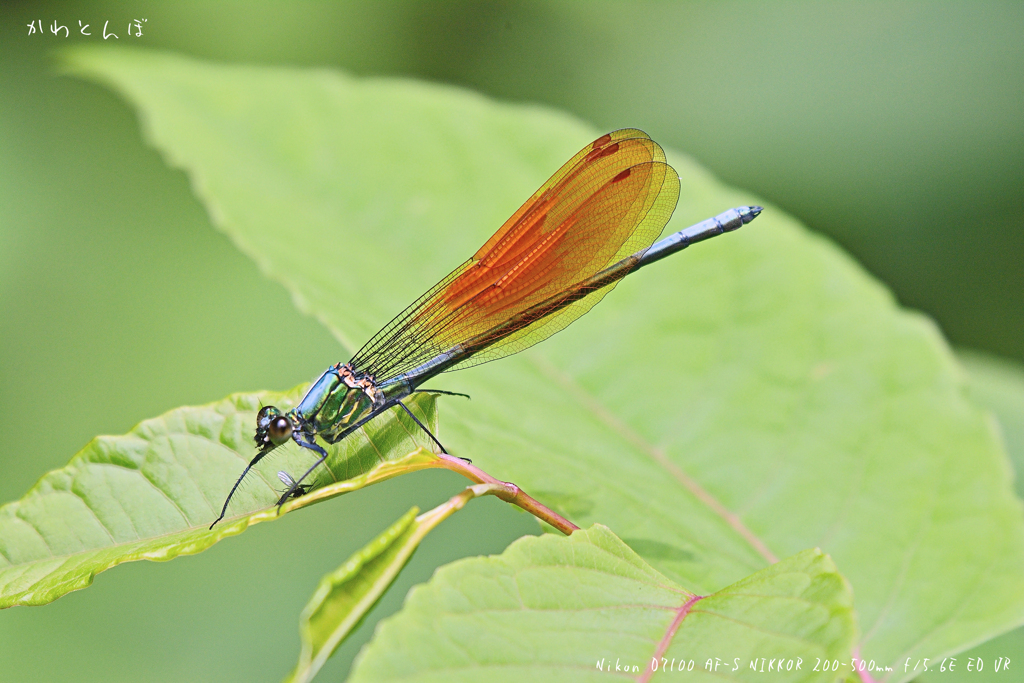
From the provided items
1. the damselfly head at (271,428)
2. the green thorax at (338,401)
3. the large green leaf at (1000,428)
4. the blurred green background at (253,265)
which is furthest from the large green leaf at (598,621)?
the blurred green background at (253,265)

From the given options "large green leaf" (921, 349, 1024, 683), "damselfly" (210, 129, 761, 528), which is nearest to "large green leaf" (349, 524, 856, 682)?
"large green leaf" (921, 349, 1024, 683)

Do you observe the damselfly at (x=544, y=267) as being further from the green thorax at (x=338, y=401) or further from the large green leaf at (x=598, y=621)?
the large green leaf at (x=598, y=621)

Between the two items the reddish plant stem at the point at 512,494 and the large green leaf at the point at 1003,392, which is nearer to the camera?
the reddish plant stem at the point at 512,494

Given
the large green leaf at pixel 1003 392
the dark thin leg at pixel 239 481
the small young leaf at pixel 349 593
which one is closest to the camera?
the small young leaf at pixel 349 593

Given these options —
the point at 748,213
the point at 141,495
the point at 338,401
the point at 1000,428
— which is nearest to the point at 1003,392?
the point at 1000,428

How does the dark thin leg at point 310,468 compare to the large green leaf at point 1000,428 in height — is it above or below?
above

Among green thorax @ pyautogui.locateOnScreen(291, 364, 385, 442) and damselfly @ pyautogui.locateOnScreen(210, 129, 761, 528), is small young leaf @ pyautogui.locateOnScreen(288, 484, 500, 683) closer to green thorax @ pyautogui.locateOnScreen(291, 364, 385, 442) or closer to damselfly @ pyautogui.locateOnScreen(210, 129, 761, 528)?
green thorax @ pyautogui.locateOnScreen(291, 364, 385, 442)
